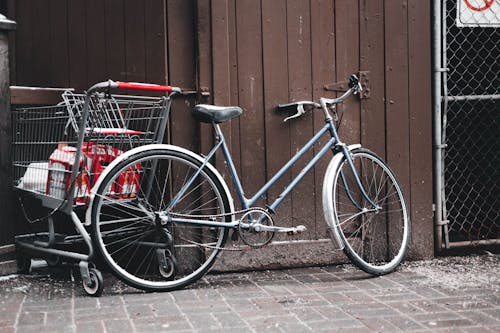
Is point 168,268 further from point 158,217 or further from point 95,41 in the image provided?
point 95,41

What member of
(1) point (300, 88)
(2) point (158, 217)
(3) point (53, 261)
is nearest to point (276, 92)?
(1) point (300, 88)

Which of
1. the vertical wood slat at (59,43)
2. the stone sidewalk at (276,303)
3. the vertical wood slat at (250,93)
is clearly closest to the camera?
the stone sidewalk at (276,303)

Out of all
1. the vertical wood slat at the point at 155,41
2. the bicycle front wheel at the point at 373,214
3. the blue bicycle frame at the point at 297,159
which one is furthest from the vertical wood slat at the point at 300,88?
the vertical wood slat at the point at 155,41

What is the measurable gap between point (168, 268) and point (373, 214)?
1.58 m

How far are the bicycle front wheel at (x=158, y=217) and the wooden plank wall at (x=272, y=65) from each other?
28 cm

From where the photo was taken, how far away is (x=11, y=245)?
4.86 m

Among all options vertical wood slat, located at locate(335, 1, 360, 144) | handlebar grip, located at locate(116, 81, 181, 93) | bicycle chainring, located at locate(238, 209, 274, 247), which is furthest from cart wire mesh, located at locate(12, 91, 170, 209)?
vertical wood slat, located at locate(335, 1, 360, 144)

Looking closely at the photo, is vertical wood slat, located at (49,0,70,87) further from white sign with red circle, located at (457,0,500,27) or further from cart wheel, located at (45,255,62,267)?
white sign with red circle, located at (457,0,500,27)

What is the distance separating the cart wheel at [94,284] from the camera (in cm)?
418

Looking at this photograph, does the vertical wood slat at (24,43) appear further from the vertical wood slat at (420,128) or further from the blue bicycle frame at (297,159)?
the vertical wood slat at (420,128)

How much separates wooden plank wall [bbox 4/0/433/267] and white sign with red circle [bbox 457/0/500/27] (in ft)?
1.03

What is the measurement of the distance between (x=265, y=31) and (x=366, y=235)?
1709 millimetres

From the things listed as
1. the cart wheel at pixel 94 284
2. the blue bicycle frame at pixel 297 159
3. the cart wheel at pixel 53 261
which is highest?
the blue bicycle frame at pixel 297 159

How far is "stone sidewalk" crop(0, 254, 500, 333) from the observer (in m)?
3.59
